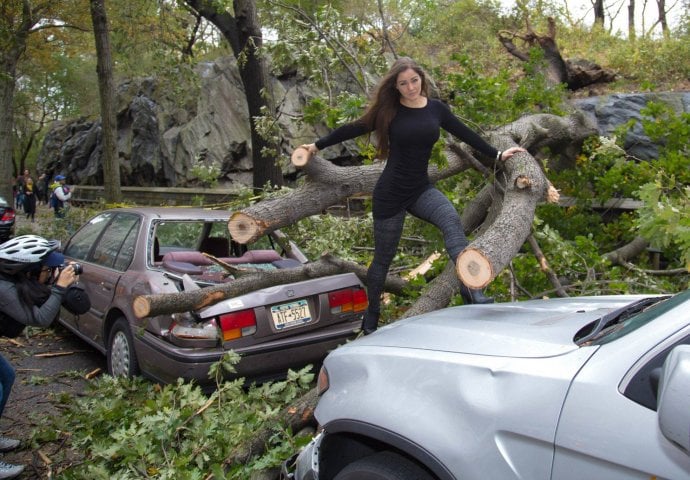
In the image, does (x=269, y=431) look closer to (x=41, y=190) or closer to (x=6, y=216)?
(x=6, y=216)

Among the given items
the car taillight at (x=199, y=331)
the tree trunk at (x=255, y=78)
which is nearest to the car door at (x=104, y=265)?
the car taillight at (x=199, y=331)

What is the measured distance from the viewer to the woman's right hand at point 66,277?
12.5 ft

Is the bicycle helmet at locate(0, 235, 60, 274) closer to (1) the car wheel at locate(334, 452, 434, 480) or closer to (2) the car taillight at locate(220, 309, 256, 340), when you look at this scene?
(2) the car taillight at locate(220, 309, 256, 340)

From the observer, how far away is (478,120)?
19.9 feet

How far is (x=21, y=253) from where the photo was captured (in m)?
3.72

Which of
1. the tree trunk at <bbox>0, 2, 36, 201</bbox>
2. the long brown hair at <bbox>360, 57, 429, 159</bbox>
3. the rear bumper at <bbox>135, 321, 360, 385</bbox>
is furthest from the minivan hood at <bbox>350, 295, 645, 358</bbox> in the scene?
the tree trunk at <bbox>0, 2, 36, 201</bbox>

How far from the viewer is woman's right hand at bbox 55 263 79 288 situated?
3805mm

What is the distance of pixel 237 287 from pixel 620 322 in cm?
286

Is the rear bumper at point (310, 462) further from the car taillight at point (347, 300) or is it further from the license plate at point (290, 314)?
the car taillight at point (347, 300)

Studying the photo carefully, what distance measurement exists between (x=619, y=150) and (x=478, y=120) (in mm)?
1303

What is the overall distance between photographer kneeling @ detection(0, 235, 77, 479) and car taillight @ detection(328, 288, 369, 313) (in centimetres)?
190

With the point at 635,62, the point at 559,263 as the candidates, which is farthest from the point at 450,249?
the point at 635,62

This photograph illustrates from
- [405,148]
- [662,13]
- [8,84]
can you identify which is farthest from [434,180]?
[662,13]

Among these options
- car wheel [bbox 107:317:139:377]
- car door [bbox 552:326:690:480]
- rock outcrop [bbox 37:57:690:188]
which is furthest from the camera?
rock outcrop [bbox 37:57:690:188]
